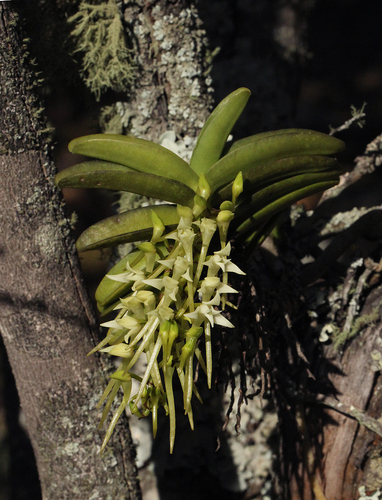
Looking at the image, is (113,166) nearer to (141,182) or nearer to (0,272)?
(141,182)

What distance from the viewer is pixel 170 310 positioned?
62 cm

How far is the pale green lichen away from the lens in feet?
3.51

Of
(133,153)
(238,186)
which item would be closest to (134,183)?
(133,153)

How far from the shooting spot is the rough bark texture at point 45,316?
31.6 inches

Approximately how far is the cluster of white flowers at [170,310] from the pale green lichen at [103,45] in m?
0.63

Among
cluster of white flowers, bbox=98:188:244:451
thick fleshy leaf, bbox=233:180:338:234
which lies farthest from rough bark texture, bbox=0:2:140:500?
thick fleshy leaf, bbox=233:180:338:234

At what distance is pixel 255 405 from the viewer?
129 centimetres

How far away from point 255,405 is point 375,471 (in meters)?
0.37

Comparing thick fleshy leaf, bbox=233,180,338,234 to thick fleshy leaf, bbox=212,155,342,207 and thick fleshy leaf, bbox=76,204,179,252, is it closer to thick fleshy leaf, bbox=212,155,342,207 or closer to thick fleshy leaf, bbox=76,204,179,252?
thick fleshy leaf, bbox=212,155,342,207

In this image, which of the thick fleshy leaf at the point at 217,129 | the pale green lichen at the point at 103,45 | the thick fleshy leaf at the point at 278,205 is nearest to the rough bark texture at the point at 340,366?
the thick fleshy leaf at the point at 278,205

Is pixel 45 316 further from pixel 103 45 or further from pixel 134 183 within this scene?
Answer: pixel 103 45

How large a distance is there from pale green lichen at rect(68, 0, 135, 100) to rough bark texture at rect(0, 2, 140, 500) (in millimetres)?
324

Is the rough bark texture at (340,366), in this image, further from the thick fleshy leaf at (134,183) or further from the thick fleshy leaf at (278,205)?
the thick fleshy leaf at (134,183)

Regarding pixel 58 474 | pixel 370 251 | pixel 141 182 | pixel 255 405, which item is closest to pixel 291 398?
pixel 255 405
